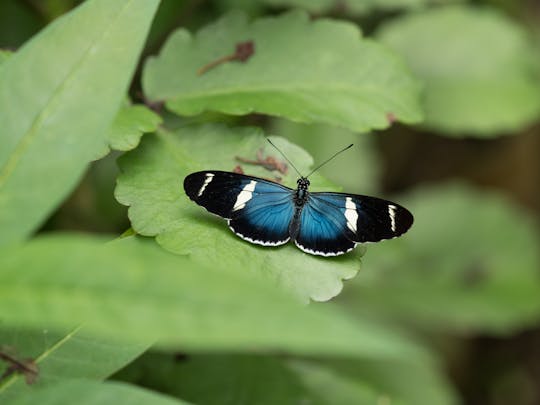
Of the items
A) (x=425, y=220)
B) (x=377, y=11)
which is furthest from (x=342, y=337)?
(x=425, y=220)

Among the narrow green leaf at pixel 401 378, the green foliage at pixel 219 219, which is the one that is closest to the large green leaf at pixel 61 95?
the green foliage at pixel 219 219

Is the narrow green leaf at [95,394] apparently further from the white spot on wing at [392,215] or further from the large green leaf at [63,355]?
the white spot on wing at [392,215]

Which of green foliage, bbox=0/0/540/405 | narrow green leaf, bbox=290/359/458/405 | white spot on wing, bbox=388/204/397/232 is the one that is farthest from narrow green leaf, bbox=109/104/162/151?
narrow green leaf, bbox=290/359/458/405

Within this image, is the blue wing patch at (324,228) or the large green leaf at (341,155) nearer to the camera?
the blue wing patch at (324,228)

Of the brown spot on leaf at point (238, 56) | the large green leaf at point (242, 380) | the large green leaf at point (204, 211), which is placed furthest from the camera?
the large green leaf at point (242, 380)

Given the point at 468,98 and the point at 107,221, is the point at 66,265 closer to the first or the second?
the point at 107,221

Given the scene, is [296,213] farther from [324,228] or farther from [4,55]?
[4,55]

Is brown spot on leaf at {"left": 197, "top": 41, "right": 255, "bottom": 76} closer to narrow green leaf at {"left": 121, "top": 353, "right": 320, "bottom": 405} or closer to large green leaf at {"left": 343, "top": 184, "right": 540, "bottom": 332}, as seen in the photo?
narrow green leaf at {"left": 121, "top": 353, "right": 320, "bottom": 405}
